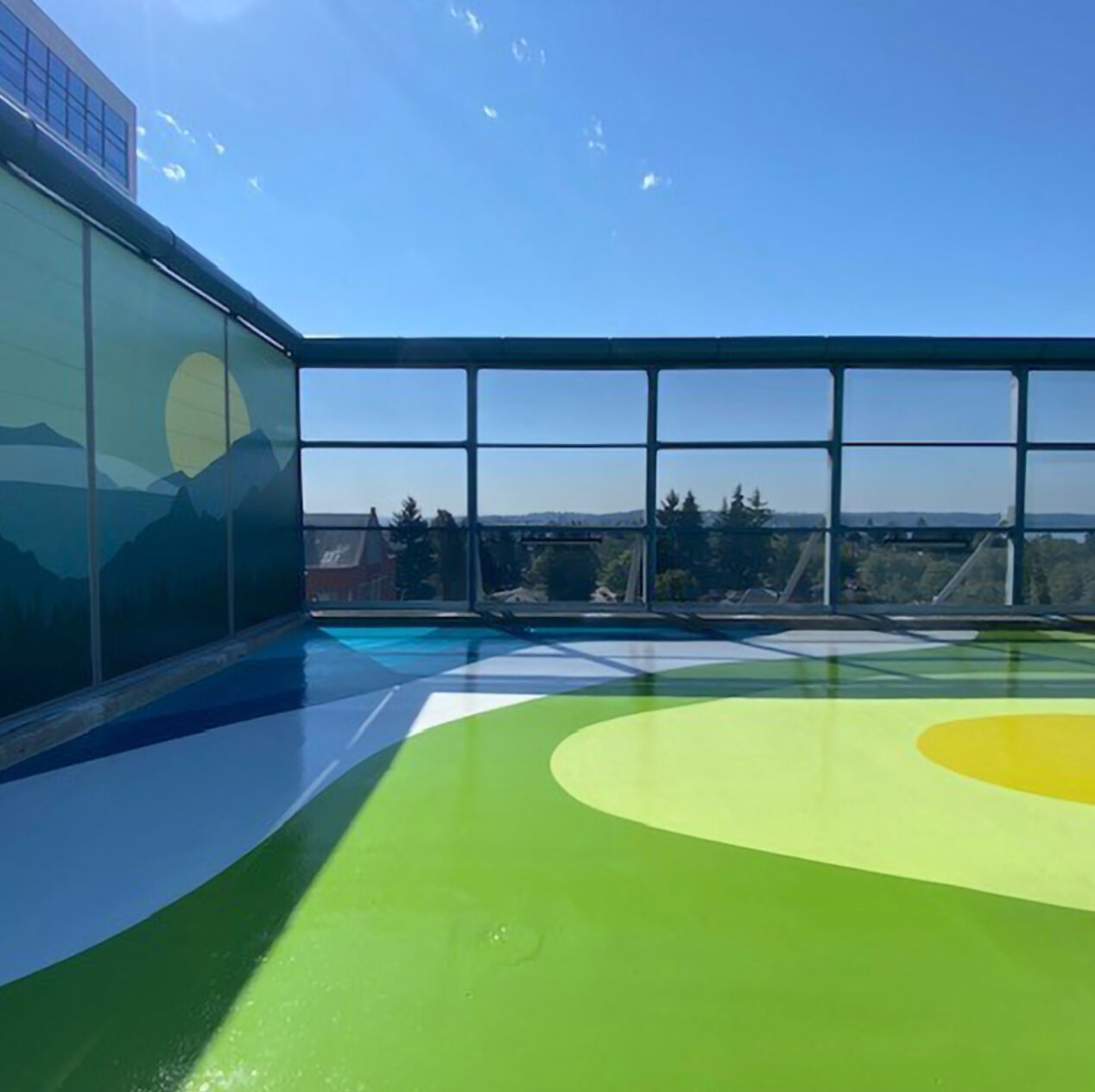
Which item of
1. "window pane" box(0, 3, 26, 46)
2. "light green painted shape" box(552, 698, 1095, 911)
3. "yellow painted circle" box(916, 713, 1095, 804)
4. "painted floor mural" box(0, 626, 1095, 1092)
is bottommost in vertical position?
"painted floor mural" box(0, 626, 1095, 1092)

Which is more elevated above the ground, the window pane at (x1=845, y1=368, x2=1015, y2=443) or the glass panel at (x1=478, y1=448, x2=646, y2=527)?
the window pane at (x1=845, y1=368, x2=1015, y2=443)

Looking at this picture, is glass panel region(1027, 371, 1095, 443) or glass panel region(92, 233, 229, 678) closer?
glass panel region(92, 233, 229, 678)

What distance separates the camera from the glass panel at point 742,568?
8094 mm

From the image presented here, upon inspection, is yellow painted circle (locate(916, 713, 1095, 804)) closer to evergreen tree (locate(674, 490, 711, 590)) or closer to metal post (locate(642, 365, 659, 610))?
evergreen tree (locate(674, 490, 711, 590))

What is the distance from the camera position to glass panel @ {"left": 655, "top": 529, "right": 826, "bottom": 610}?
809 cm

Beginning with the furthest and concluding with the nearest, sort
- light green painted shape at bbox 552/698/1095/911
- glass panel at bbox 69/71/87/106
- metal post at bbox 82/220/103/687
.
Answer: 1. glass panel at bbox 69/71/87/106
2. metal post at bbox 82/220/103/687
3. light green painted shape at bbox 552/698/1095/911

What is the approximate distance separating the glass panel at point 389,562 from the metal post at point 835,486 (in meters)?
4.54

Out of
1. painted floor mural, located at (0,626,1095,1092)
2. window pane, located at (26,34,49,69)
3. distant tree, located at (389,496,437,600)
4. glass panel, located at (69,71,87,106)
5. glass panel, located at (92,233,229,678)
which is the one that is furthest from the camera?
glass panel, located at (69,71,87,106)

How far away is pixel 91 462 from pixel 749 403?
6721mm

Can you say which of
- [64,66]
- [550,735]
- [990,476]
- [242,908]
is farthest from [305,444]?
[64,66]

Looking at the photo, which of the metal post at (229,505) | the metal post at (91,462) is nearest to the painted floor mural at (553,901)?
the metal post at (91,462)

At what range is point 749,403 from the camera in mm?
7996

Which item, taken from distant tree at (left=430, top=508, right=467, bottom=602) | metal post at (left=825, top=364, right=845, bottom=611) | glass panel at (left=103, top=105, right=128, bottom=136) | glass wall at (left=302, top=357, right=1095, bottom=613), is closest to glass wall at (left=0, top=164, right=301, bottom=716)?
glass wall at (left=302, top=357, right=1095, bottom=613)

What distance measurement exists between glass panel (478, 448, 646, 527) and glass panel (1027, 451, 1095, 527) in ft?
15.6
